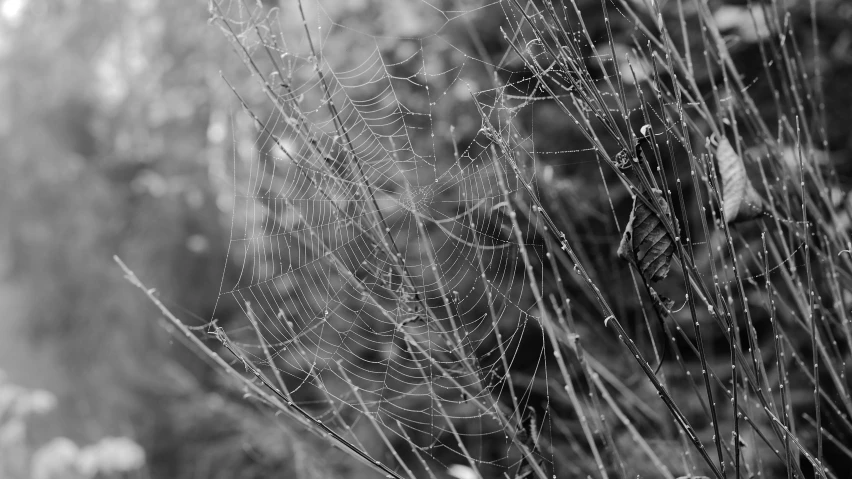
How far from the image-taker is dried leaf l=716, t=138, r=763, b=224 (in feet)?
2.76

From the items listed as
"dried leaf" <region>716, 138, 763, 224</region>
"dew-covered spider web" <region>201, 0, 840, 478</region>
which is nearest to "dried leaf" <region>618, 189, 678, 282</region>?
"dried leaf" <region>716, 138, 763, 224</region>

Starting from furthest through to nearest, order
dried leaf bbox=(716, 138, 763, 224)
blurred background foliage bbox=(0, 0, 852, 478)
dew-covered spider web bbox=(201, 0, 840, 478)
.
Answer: blurred background foliage bbox=(0, 0, 852, 478)
dew-covered spider web bbox=(201, 0, 840, 478)
dried leaf bbox=(716, 138, 763, 224)

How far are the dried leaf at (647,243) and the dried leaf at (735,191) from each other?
144mm

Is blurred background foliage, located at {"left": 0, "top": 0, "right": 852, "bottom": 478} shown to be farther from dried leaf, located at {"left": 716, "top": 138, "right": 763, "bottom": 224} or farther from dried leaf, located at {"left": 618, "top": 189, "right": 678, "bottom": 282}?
dried leaf, located at {"left": 618, "top": 189, "right": 678, "bottom": 282}

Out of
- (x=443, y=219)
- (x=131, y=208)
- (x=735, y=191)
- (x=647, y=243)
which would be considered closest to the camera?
(x=647, y=243)

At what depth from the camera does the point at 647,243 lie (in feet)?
2.44

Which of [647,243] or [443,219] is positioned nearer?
[647,243]

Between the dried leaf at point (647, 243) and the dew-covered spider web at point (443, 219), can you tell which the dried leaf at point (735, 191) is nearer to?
the dried leaf at point (647, 243)

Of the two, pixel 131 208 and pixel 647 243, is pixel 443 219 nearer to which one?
pixel 647 243

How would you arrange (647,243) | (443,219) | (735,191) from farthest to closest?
(443,219), (735,191), (647,243)

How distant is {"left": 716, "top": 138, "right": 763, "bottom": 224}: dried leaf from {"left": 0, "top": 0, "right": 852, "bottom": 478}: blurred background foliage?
1.75 metres

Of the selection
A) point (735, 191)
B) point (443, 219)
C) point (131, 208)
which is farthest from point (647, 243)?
point (131, 208)

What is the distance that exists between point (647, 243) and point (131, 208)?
3.87 metres

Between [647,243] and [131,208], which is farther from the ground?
[647,243]
